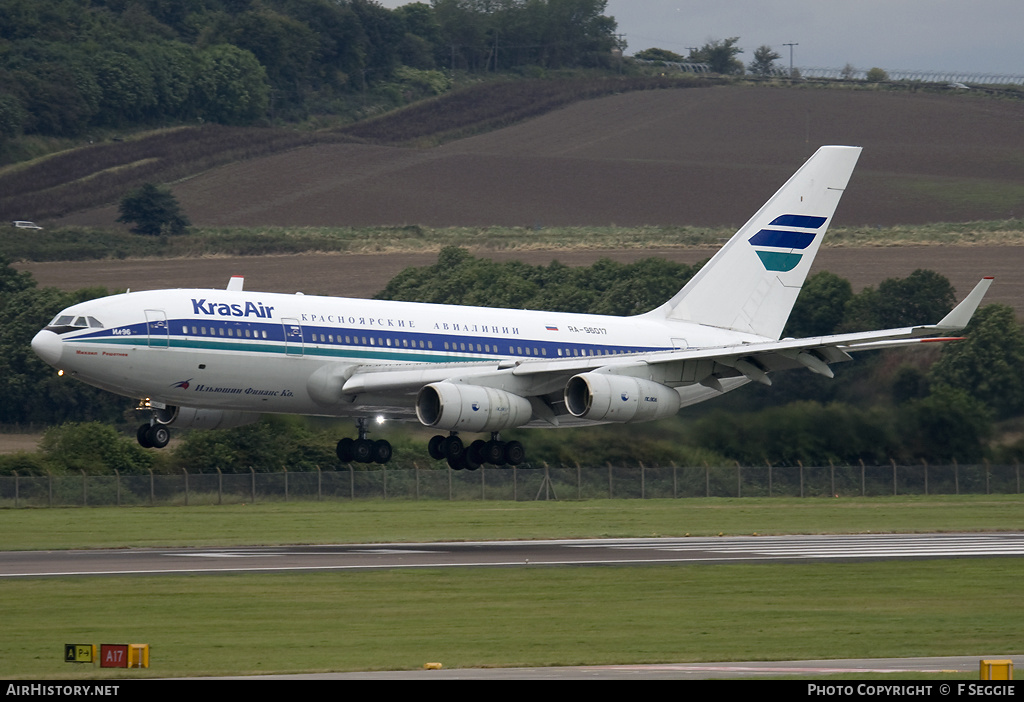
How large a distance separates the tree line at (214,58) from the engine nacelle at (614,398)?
104 metres

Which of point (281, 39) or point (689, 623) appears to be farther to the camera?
point (281, 39)

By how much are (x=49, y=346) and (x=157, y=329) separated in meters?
2.87

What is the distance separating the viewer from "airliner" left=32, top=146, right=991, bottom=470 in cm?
4094

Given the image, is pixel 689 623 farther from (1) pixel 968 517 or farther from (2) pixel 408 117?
(2) pixel 408 117

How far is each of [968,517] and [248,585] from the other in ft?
104

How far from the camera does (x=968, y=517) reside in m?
56.7

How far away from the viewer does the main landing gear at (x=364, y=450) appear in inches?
1873

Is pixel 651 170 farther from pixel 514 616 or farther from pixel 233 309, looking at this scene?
pixel 514 616

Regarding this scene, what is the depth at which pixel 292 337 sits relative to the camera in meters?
42.7

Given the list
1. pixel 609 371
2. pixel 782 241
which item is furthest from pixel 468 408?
pixel 782 241

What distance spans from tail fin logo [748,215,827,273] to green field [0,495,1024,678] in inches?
604

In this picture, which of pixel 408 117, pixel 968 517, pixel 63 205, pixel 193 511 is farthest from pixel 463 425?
pixel 408 117

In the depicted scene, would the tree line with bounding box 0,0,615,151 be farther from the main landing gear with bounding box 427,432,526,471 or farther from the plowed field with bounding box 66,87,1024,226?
the main landing gear with bounding box 427,432,526,471

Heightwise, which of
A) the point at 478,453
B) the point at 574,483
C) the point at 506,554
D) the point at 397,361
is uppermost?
the point at 397,361
